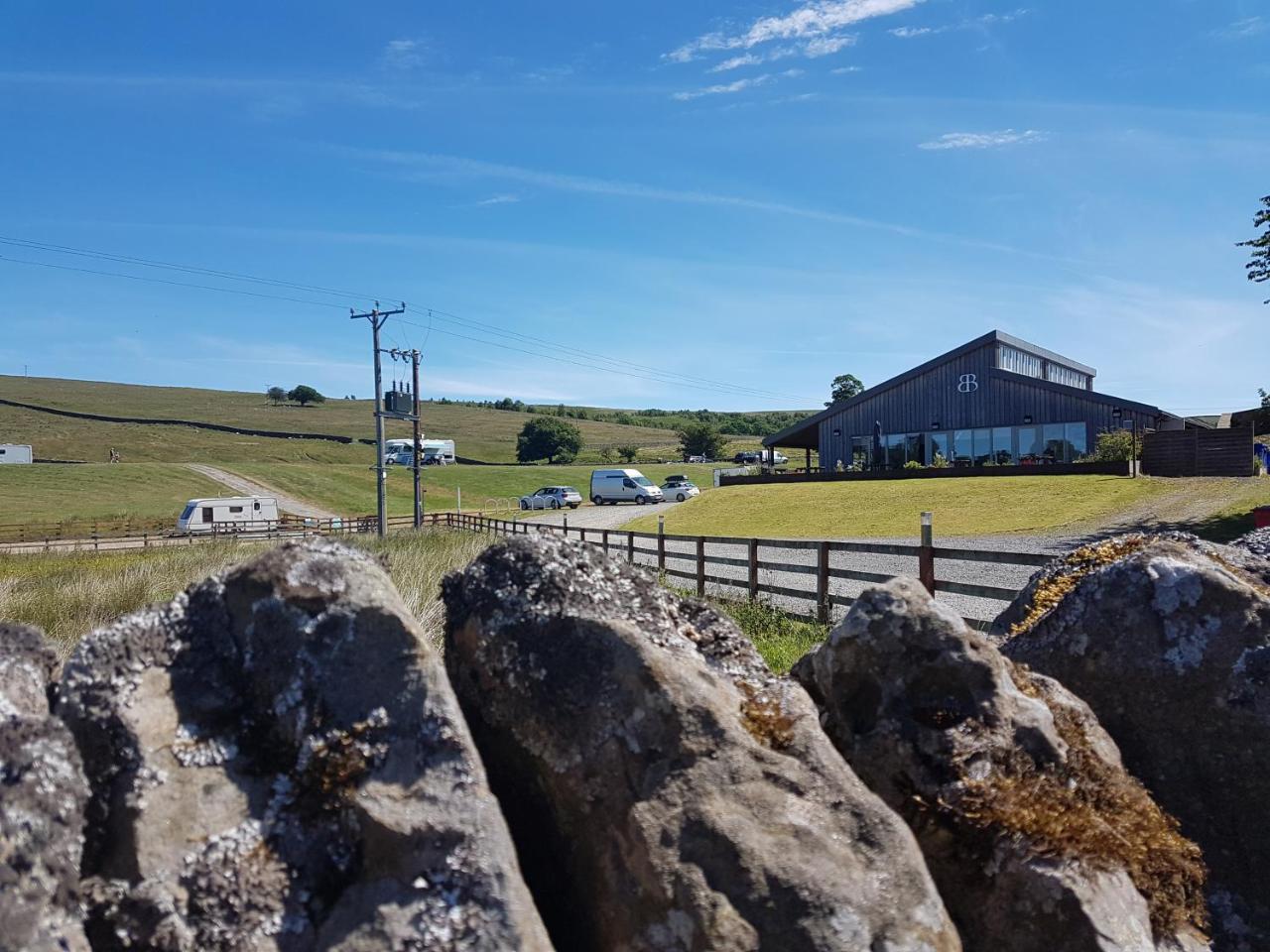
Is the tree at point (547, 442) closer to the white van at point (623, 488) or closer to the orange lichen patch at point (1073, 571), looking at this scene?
the white van at point (623, 488)

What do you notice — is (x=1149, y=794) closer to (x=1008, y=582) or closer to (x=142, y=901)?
(x=142, y=901)

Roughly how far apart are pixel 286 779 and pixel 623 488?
59.9m

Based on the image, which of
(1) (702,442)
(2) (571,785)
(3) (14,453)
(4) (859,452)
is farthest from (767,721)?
(1) (702,442)

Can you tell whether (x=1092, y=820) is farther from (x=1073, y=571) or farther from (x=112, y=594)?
(x=112, y=594)

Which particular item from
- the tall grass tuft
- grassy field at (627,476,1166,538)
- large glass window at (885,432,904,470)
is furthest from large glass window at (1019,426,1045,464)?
the tall grass tuft

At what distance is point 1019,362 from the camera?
51.7 meters

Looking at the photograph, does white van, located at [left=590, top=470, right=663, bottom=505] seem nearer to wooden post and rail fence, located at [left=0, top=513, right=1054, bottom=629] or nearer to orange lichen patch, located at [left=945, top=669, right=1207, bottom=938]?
wooden post and rail fence, located at [left=0, top=513, right=1054, bottom=629]

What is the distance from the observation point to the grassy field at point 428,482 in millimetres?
76006

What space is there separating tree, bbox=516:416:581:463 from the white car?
58.4 meters

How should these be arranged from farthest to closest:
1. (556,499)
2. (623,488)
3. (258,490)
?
1. (258,490)
2. (623,488)
3. (556,499)

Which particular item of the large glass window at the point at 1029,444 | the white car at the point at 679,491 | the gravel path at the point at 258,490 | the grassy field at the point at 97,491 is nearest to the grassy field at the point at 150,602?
the large glass window at the point at 1029,444

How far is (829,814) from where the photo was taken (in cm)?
243

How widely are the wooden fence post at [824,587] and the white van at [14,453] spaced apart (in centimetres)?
9590

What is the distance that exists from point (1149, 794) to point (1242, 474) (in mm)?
37542
